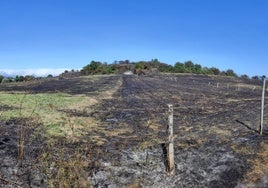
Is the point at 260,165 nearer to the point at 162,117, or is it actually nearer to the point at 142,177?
the point at 142,177

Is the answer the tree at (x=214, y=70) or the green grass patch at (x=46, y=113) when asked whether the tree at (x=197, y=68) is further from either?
the green grass patch at (x=46, y=113)

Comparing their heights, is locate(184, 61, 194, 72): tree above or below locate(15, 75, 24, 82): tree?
above

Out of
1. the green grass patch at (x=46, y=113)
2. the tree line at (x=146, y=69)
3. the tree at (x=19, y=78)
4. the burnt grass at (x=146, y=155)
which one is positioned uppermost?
the tree line at (x=146, y=69)

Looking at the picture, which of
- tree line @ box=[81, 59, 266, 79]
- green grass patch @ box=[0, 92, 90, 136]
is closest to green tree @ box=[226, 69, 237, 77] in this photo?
tree line @ box=[81, 59, 266, 79]

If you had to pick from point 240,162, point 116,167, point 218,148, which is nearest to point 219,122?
point 218,148

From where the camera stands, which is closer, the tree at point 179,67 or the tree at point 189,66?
the tree at point 179,67

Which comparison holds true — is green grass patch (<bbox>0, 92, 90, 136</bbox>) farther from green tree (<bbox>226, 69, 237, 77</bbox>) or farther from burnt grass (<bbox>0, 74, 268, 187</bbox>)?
green tree (<bbox>226, 69, 237, 77</bbox>)

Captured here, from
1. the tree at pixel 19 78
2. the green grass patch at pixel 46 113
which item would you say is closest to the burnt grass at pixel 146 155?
the green grass patch at pixel 46 113

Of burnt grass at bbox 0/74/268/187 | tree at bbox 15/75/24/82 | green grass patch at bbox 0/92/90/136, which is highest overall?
tree at bbox 15/75/24/82

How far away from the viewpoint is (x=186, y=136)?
48.7ft

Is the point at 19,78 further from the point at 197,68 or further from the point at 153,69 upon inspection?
the point at 197,68

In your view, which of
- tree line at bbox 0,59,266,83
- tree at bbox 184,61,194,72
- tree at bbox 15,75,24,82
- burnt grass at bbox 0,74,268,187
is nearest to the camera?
burnt grass at bbox 0,74,268,187

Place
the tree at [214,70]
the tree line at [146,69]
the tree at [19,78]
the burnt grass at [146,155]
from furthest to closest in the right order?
the tree at [214,70]
the tree line at [146,69]
the tree at [19,78]
the burnt grass at [146,155]

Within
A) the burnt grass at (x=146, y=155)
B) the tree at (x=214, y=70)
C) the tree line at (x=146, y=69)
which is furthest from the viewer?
the tree at (x=214, y=70)
